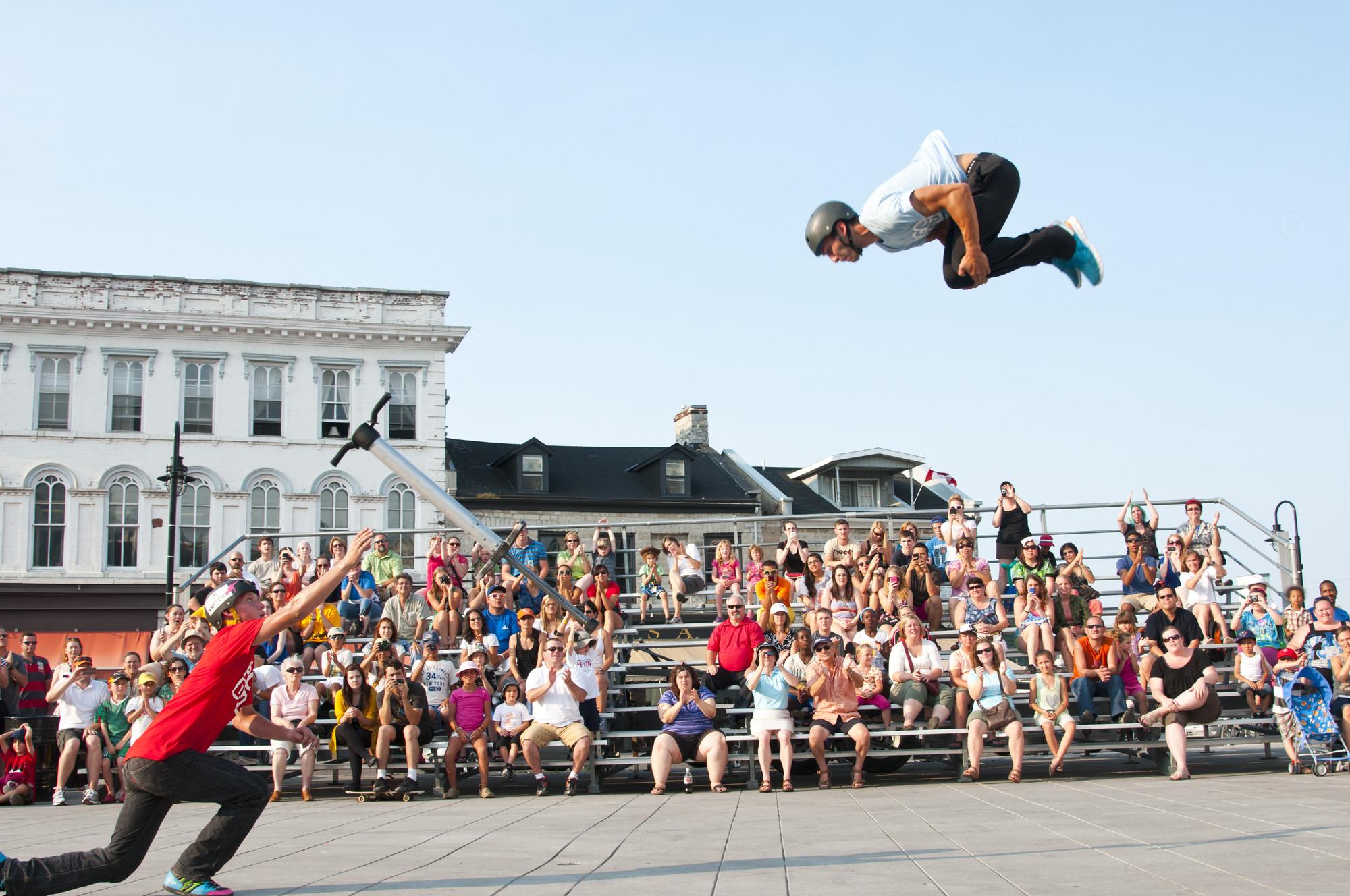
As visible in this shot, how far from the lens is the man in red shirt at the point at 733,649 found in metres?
13.5

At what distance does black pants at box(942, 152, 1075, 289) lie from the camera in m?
5.48

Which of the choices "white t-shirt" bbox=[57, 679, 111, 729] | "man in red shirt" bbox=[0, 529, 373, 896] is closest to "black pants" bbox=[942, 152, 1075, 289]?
"man in red shirt" bbox=[0, 529, 373, 896]

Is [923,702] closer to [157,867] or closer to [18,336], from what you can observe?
[157,867]

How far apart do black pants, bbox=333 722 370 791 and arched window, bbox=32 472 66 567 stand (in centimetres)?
2392

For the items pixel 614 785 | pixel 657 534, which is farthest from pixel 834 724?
pixel 657 534

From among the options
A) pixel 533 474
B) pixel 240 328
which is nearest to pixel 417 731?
pixel 240 328

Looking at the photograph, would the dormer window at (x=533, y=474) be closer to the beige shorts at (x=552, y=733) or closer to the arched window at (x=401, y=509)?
the arched window at (x=401, y=509)

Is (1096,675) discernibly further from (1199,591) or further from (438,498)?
(438,498)

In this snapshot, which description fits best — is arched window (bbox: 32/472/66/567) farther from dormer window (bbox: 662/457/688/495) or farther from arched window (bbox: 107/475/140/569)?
dormer window (bbox: 662/457/688/495)

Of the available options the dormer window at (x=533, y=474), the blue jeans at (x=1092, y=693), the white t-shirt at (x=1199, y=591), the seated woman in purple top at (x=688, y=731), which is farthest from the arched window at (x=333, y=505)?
the blue jeans at (x=1092, y=693)

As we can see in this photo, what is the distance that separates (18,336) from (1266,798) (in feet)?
110

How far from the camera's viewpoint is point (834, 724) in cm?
1259

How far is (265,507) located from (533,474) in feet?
27.2

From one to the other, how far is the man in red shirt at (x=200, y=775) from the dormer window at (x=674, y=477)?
33222 mm
